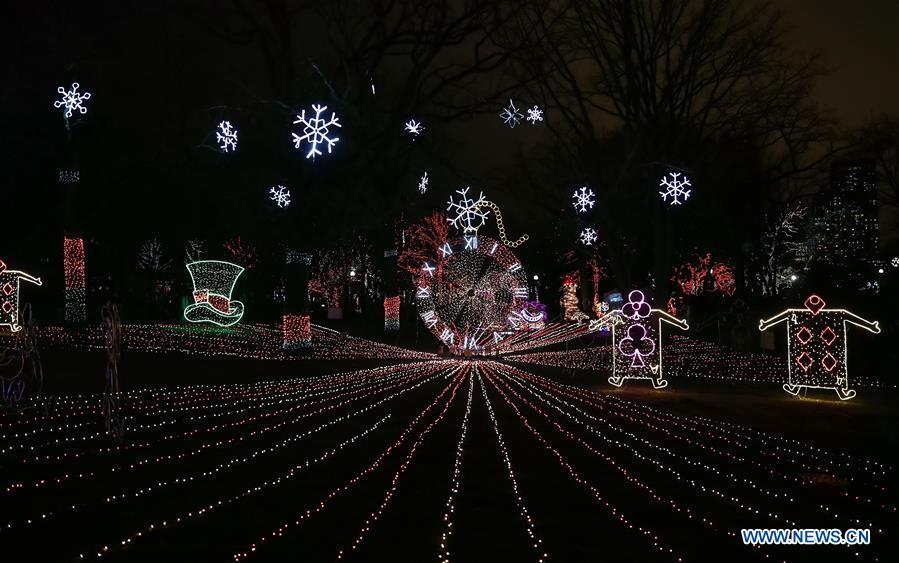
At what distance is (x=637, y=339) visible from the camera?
15.7 meters

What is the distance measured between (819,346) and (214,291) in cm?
2084

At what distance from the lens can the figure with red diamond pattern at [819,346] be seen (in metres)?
13.3

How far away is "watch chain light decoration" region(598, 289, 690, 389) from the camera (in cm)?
1551

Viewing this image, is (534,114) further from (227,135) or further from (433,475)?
(433,475)

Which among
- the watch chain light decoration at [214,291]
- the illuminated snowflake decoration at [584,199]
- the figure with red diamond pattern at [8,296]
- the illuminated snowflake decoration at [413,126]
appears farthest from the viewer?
the watch chain light decoration at [214,291]

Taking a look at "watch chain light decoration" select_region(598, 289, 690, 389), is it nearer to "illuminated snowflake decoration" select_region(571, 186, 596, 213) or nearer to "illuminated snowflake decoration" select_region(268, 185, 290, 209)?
"illuminated snowflake decoration" select_region(571, 186, 596, 213)

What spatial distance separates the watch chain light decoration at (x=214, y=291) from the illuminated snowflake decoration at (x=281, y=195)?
9111mm

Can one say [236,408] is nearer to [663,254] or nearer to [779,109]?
[663,254]

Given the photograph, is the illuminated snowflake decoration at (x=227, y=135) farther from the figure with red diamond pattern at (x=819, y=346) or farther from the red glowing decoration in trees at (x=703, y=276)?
the red glowing decoration in trees at (x=703, y=276)

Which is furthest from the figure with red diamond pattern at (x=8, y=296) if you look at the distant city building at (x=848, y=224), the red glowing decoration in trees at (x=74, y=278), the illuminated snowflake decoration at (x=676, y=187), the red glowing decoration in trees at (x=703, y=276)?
the red glowing decoration in trees at (x=703, y=276)

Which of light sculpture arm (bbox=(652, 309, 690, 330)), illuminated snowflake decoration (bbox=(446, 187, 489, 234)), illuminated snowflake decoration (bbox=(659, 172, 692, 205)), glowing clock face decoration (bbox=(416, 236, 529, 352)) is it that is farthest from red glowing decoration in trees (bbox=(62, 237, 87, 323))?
illuminated snowflake decoration (bbox=(659, 172, 692, 205))

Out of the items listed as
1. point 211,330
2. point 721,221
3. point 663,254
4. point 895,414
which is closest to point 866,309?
point 663,254

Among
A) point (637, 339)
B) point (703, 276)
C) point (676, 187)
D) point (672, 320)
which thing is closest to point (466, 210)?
point (676, 187)

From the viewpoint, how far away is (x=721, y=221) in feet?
87.5
